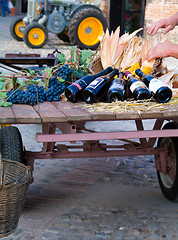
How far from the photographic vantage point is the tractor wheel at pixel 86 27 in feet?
35.0

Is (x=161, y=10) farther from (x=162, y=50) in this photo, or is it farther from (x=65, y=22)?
(x=162, y=50)

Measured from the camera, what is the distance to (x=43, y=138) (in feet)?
7.11

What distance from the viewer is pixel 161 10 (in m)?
11.0

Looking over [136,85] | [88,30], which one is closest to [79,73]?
[136,85]

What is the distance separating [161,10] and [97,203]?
29.1 feet

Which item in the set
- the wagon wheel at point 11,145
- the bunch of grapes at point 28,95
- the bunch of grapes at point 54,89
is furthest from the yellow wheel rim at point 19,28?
the bunch of grapes at point 28,95

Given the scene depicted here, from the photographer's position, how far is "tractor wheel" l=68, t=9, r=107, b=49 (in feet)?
35.0

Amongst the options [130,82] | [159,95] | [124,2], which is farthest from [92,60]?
[124,2]

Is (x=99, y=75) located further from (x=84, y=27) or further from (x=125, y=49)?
(x=84, y=27)

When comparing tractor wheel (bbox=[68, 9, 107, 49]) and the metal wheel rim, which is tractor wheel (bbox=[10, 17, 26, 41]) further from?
the metal wheel rim

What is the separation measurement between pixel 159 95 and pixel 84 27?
893 centimetres

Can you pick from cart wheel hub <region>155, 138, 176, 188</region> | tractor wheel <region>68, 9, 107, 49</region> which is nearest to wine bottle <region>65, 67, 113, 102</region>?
cart wheel hub <region>155, 138, 176, 188</region>

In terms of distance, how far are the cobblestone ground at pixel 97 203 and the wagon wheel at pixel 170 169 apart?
87 mm

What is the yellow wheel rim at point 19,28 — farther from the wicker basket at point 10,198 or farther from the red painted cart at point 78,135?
the wicker basket at point 10,198
